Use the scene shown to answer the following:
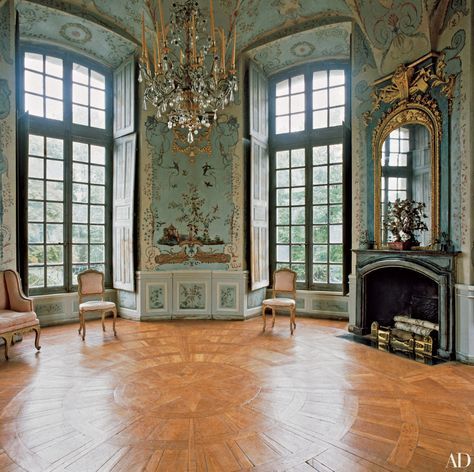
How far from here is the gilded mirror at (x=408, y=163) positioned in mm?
4816

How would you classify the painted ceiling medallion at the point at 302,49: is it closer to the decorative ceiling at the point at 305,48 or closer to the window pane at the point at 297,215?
the decorative ceiling at the point at 305,48

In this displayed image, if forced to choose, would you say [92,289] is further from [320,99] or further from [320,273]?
[320,99]

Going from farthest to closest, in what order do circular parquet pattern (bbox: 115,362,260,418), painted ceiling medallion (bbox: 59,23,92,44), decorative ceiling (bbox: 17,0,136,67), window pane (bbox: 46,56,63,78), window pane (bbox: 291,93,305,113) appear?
1. window pane (bbox: 291,93,305,113)
2. window pane (bbox: 46,56,63,78)
3. painted ceiling medallion (bbox: 59,23,92,44)
4. decorative ceiling (bbox: 17,0,136,67)
5. circular parquet pattern (bbox: 115,362,260,418)

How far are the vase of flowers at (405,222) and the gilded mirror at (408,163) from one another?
0.07 meters

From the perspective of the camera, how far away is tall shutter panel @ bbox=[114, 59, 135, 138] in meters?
6.59

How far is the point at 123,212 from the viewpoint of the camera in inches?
262

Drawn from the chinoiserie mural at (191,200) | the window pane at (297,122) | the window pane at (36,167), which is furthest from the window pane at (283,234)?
the window pane at (36,167)

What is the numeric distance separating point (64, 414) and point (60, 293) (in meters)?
3.70

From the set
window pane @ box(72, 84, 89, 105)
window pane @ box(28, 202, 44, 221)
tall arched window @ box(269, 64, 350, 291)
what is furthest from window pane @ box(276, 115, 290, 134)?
window pane @ box(28, 202, 44, 221)

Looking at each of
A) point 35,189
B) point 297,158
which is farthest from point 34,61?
point 297,158

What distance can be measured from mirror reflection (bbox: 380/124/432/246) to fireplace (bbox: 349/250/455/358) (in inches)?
12.2

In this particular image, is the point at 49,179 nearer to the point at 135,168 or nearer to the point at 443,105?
the point at 135,168

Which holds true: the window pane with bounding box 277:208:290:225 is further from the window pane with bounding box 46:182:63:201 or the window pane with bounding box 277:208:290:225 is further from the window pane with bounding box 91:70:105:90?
the window pane with bounding box 91:70:105:90

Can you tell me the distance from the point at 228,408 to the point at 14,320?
2960 mm
